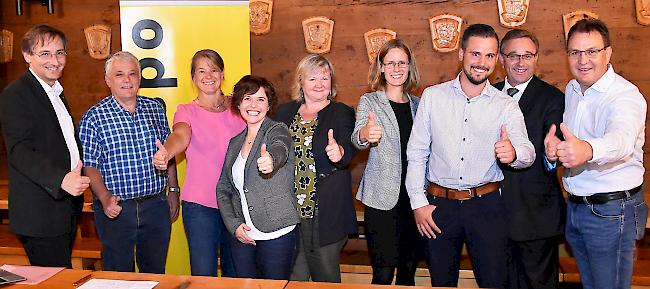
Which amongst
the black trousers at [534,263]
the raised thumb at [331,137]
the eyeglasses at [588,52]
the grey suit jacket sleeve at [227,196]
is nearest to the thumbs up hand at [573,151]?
the eyeglasses at [588,52]

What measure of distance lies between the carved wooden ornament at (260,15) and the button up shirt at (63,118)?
1902 mm

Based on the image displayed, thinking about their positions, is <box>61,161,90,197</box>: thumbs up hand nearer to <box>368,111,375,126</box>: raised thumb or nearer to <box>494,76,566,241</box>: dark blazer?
<box>368,111,375,126</box>: raised thumb

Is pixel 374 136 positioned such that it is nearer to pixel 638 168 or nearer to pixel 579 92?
pixel 579 92

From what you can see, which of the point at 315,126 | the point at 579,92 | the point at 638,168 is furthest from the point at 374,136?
the point at 638,168

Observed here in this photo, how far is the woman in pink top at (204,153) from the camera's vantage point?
3.03 metres

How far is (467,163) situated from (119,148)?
1571mm

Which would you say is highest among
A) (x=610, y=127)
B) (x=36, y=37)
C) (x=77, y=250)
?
(x=36, y=37)

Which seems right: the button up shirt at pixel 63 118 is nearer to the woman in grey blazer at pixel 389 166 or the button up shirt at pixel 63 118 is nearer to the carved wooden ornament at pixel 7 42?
the woman in grey blazer at pixel 389 166

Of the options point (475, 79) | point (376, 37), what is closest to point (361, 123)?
point (475, 79)

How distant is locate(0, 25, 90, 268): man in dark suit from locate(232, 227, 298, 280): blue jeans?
0.74 metres

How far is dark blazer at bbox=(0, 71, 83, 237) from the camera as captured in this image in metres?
2.70

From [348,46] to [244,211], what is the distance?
81.1 inches

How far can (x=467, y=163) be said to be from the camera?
8.87 ft

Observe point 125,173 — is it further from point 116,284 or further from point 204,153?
point 116,284
